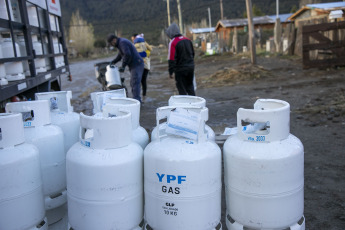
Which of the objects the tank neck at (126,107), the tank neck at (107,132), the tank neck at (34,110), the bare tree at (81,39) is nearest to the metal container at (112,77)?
the tank neck at (126,107)

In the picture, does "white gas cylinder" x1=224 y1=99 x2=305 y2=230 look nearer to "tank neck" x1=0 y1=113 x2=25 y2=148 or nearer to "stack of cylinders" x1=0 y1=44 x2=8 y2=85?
"tank neck" x1=0 y1=113 x2=25 y2=148

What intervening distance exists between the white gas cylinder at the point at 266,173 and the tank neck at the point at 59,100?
1.68 meters

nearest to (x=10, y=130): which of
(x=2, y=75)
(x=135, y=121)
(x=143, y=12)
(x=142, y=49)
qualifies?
(x=135, y=121)

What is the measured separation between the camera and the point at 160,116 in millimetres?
2479

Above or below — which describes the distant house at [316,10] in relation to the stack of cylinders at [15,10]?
above

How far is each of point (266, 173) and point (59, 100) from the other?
2.11m

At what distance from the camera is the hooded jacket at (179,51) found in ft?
23.4

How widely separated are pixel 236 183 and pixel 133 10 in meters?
122

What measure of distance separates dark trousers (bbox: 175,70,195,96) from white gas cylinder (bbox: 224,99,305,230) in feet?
16.4

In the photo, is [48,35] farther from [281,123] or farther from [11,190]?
[281,123]

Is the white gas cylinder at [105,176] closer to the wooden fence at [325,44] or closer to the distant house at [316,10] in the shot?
the wooden fence at [325,44]

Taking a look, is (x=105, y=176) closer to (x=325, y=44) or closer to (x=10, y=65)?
(x=10, y=65)

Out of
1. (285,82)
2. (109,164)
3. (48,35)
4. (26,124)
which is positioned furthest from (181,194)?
(285,82)

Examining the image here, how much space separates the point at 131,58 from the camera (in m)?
8.02
